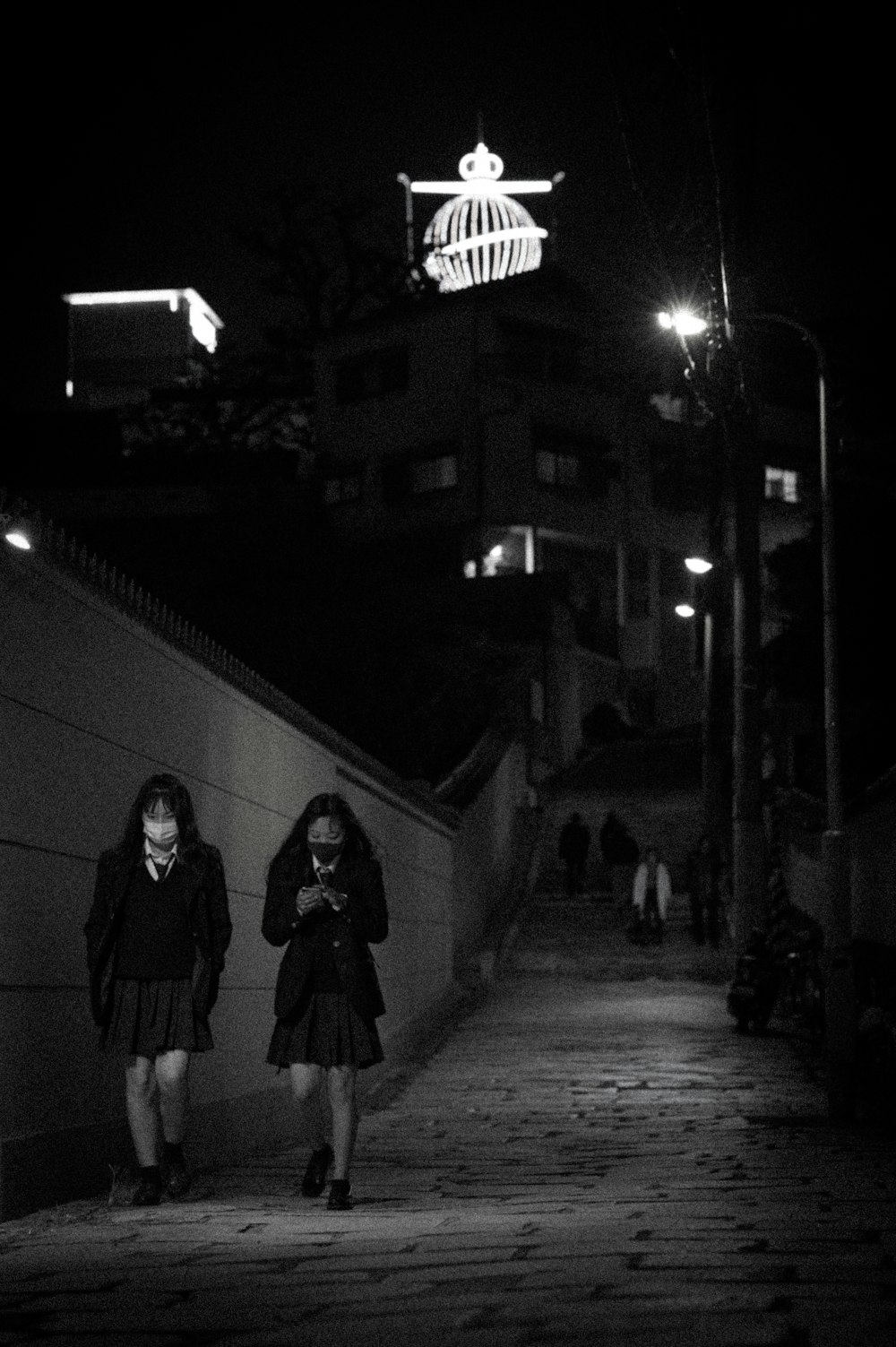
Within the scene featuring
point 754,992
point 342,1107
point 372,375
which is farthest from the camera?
point 372,375

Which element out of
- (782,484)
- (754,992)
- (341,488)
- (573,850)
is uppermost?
(782,484)

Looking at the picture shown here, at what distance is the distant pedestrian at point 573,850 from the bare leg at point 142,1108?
29031 millimetres

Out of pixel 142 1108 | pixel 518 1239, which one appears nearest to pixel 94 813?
pixel 142 1108

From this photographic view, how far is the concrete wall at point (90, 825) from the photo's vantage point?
319 inches

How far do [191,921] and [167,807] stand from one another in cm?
50

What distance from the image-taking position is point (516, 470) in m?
58.0

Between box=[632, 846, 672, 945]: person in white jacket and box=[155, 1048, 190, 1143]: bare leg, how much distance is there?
79.0 feet

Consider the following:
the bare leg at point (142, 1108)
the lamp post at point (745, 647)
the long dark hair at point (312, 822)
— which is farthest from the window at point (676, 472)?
the bare leg at point (142, 1108)

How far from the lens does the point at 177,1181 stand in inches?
345

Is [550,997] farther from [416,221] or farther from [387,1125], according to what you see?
[416,221]

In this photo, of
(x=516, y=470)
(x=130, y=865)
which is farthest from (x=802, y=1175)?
→ (x=516, y=470)

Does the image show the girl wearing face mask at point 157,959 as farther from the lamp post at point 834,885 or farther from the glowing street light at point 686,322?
the glowing street light at point 686,322

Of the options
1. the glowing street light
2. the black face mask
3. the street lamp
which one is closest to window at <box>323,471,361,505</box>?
the glowing street light

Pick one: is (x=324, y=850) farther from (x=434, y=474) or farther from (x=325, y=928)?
(x=434, y=474)
